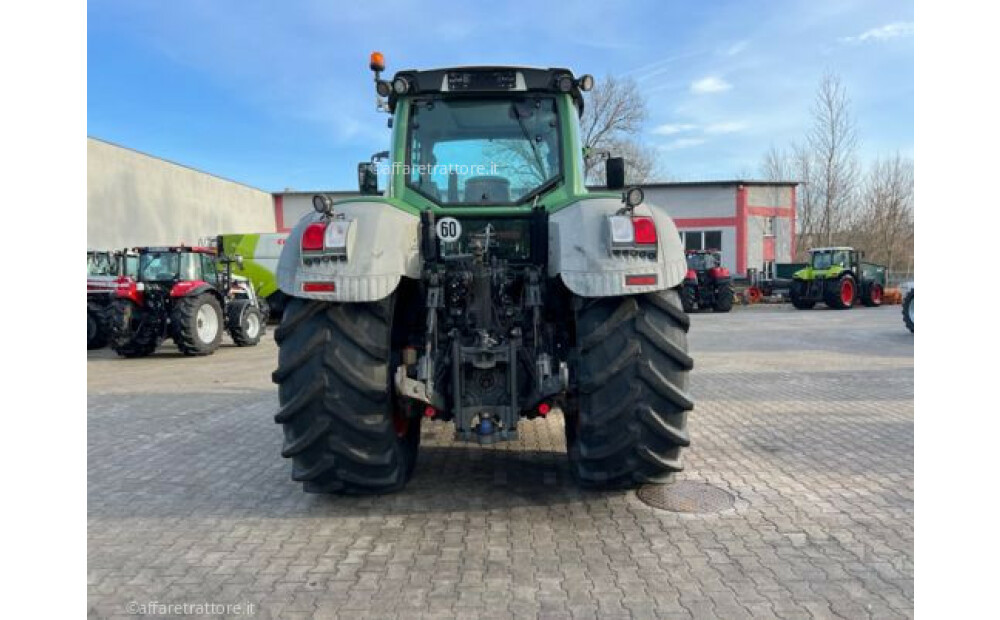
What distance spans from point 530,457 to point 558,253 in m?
1.91

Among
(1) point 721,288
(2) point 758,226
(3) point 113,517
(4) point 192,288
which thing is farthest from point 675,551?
(2) point 758,226

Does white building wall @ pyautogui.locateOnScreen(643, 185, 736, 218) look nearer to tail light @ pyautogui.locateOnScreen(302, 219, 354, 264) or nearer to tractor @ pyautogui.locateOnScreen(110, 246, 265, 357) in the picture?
tractor @ pyautogui.locateOnScreen(110, 246, 265, 357)

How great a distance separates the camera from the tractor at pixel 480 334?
11.3ft

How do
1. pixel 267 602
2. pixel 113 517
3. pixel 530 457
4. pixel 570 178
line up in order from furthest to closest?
pixel 530 457
pixel 570 178
pixel 113 517
pixel 267 602

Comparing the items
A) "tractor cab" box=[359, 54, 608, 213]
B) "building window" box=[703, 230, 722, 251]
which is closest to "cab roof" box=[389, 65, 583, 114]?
"tractor cab" box=[359, 54, 608, 213]

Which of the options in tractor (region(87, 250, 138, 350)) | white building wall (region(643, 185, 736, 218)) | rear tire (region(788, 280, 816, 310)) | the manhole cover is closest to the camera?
the manhole cover

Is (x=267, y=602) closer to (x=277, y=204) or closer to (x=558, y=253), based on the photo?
(x=558, y=253)

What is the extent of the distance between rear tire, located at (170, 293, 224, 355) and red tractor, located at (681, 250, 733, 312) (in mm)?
15876

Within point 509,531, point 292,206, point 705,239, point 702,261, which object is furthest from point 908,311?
point 292,206

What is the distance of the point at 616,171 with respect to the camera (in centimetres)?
452

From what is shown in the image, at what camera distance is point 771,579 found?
117 inches

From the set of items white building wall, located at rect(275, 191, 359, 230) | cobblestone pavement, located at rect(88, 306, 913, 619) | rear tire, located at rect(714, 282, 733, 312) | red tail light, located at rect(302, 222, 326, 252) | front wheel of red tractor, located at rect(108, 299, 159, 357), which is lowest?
cobblestone pavement, located at rect(88, 306, 913, 619)

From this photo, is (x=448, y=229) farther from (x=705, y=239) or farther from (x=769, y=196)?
(x=769, y=196)

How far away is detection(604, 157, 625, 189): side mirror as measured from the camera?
4.51 metres
